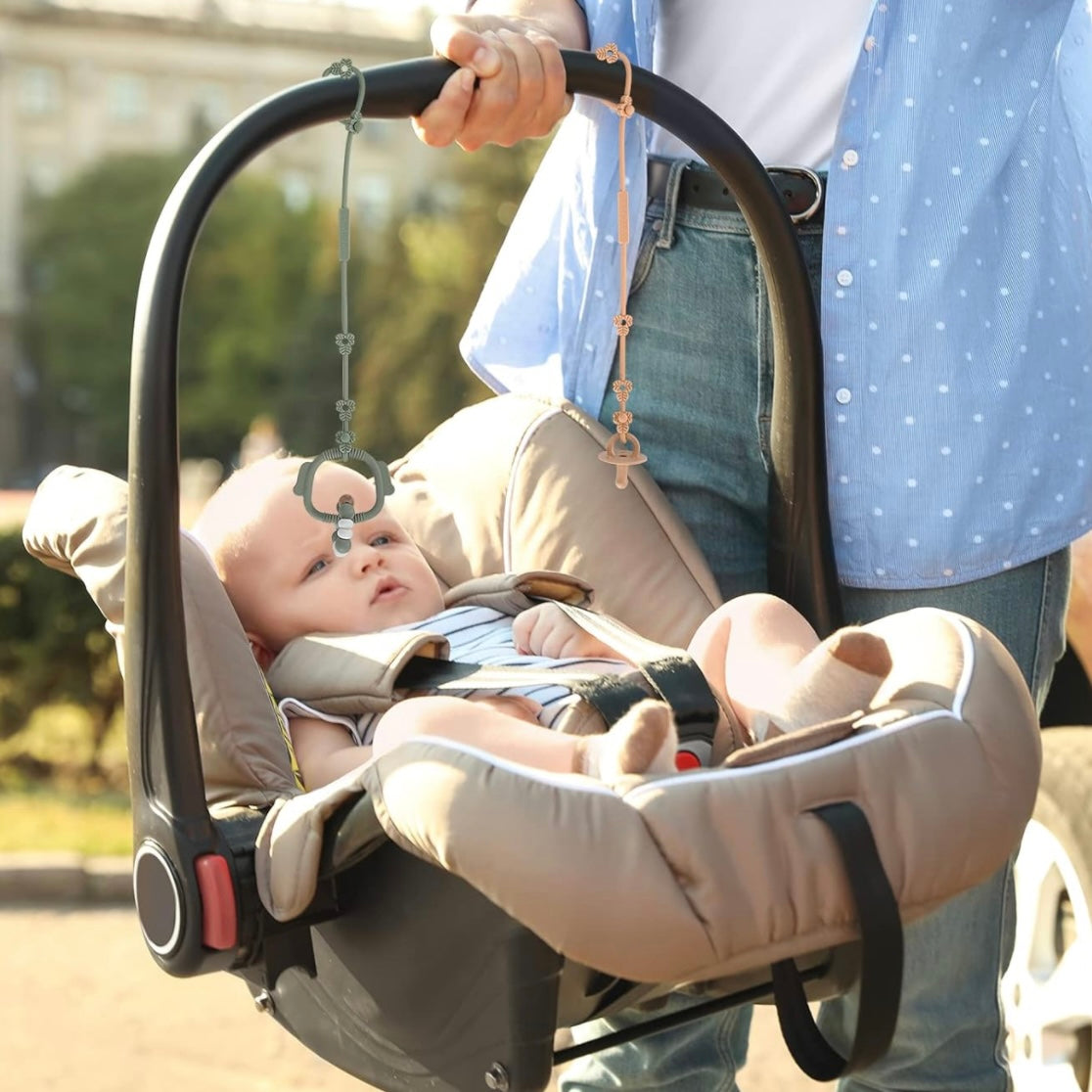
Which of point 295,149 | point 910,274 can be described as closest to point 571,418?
point 910,274

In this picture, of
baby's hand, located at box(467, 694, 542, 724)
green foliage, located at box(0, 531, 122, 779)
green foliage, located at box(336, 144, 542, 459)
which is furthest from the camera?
green foliage, located at box(336, 144, 542, 459)

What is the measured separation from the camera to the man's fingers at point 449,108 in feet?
5.76

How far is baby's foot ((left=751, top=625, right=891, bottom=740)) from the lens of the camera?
5.36 ft

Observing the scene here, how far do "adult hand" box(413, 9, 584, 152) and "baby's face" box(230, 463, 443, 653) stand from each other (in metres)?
0.54

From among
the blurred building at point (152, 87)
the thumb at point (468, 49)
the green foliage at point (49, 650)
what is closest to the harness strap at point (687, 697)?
the thumb at point (468, 49)

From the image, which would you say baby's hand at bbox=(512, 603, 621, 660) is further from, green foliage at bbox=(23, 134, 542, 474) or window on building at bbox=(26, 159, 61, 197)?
window on building at bbox=(26, 159, 61, 197)

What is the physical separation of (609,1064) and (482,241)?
13576 mm

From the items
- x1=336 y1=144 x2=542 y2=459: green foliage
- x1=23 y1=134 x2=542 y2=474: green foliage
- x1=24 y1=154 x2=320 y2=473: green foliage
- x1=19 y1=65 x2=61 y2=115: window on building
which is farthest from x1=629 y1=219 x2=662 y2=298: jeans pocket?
x1=19 y1=65 x2=61 y2=115: window on building

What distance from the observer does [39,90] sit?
52656 mm

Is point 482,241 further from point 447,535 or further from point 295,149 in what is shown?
point 295,149

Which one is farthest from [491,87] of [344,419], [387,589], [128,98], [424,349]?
[128,98]

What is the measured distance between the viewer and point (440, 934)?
61.6 inches

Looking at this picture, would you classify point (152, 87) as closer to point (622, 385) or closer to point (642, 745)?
point (622, 385)

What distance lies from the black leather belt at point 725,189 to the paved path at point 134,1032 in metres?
2.16
